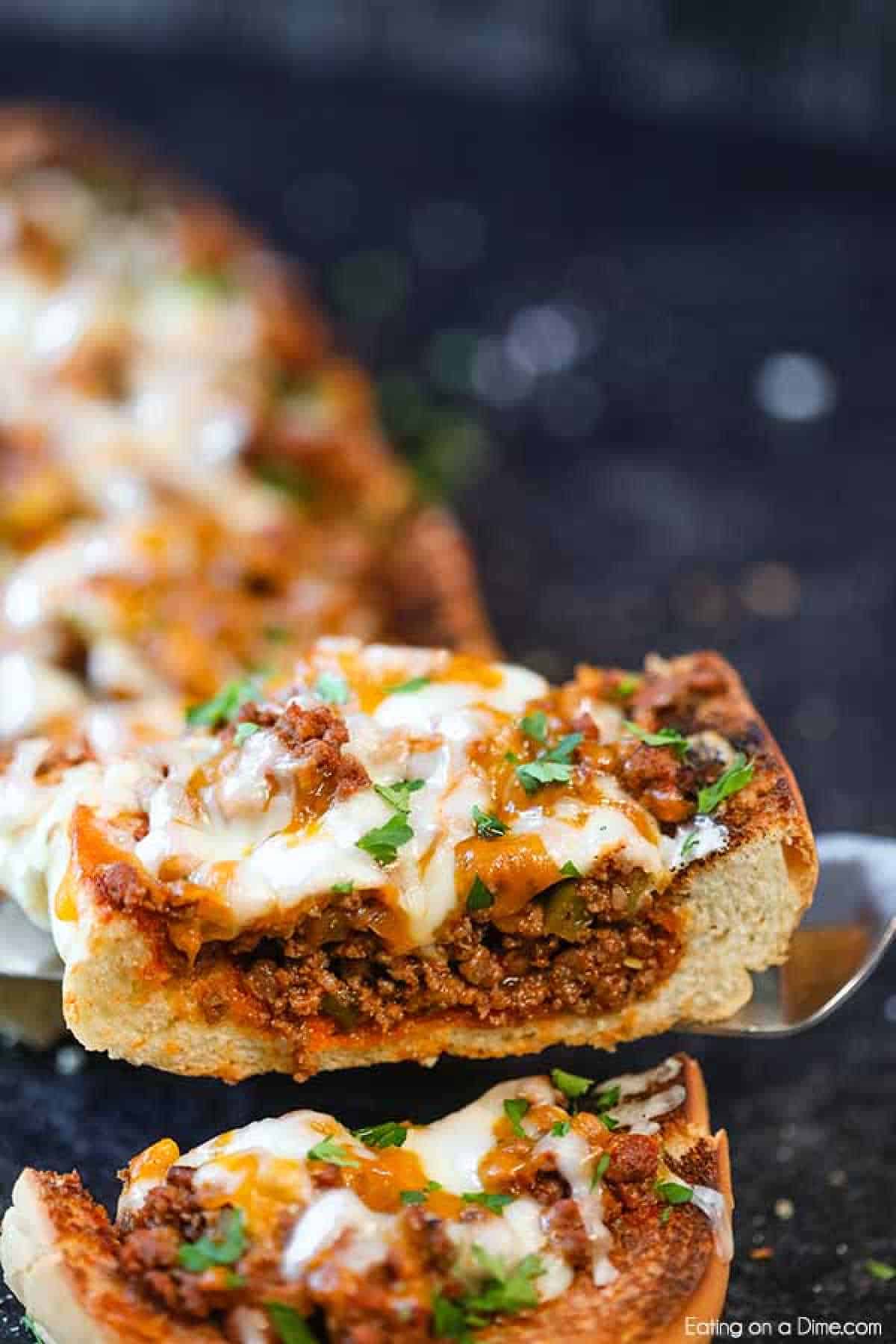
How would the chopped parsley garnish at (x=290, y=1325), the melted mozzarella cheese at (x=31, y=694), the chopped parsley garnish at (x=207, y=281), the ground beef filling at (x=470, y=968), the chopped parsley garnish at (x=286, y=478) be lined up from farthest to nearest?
the chopped parsley garnish at (x=207, y=281) < the chopped parsley garnish at (x=286, y=478) < the melted mozzarella cheese at (x=31, y=694) < the ground beef filling at (x=470, y=968) < the chopped parsley garnish at (x=290, y=1325)

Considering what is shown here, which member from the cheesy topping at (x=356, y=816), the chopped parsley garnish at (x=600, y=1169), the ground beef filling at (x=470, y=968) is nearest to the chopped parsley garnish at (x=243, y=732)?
the cheesy topping at (x=356, y=816)

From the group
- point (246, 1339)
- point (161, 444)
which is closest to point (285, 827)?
point (246, 1339)

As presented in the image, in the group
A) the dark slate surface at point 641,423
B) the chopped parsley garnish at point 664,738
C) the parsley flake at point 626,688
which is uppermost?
the chopped parsley garnish at point 664,738

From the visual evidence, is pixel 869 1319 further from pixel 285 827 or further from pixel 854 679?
pixel 854 679

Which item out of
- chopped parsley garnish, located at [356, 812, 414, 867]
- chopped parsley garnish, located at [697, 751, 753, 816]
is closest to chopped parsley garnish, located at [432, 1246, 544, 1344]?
chopped parsley garnish, located at [356, 812, 414, 867]

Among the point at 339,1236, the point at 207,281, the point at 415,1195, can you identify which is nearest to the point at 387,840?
the point at 415,1195

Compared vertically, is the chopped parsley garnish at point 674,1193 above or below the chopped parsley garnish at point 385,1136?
below

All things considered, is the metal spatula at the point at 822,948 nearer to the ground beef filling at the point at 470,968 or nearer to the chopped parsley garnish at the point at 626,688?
the ground beef filling at the point at 470,968
